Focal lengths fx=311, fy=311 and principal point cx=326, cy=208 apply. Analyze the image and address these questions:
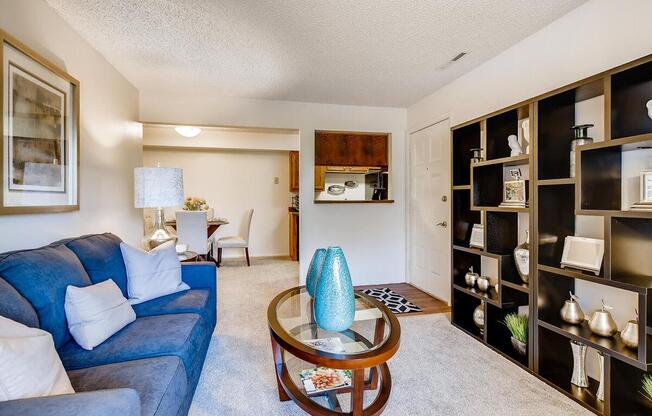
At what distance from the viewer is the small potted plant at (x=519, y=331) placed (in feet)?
6.89

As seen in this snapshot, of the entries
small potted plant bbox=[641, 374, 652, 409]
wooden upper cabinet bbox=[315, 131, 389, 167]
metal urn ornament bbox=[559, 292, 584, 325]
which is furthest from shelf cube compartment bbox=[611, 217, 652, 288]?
wooden upper cabinet bbox=[315, 131, 389, 167]

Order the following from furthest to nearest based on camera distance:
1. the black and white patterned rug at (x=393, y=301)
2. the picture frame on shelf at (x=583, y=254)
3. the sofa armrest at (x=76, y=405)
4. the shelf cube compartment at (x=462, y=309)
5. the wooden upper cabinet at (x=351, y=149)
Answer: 1. the wooden upper cabinet at (x=351, y=149)
2. the black and white patterned rug at (x=393, y=301)
3. the shelf cube compartment at (x=462, y=309)
4. the picture frame on shelf at (x=583, y=254)
5. the sofa armrest at (x=76, y=405)

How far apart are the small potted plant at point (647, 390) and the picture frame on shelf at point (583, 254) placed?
50 cm

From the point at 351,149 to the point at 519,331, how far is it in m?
2.68

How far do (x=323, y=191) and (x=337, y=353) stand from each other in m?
3.10

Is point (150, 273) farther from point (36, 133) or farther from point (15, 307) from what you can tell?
point (36, 133)

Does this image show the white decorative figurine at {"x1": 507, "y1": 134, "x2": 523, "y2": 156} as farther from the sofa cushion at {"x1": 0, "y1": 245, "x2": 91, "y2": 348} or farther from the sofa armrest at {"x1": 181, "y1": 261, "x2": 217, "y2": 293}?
the sofa cushion at {"x1": 0, "y1": 245, "x2": 91, "y2": 348}

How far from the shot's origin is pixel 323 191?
14.0 feet

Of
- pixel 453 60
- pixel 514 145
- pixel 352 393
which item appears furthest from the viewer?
pixel 453 60

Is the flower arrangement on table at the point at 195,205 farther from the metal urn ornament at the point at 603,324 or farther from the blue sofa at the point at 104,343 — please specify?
the metal urn ornament at the point at 603,324

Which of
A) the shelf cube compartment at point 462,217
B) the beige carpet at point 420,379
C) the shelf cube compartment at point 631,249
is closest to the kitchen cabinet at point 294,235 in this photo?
the beige carpet at point 420,379

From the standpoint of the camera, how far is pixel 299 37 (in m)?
2.29

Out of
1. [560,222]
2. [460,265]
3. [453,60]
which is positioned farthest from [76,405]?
[453,60]

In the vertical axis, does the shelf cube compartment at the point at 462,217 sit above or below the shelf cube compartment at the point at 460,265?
above
